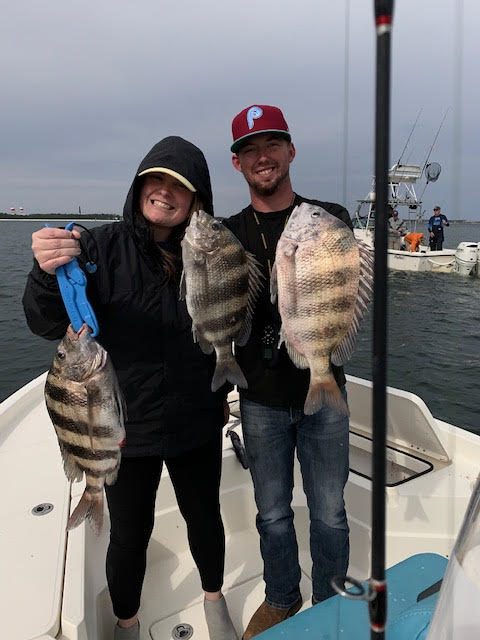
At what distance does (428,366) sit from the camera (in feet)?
39.9

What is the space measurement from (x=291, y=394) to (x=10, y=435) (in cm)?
268

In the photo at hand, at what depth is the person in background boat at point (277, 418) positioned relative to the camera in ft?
7.66

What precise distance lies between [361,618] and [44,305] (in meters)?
1.64

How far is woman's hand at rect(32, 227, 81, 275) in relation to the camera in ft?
5.74

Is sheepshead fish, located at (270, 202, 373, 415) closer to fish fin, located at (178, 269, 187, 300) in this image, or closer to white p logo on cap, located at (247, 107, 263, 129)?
fish fin, located at (178, 269, 187, 300)

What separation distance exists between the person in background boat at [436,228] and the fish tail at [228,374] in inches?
1054

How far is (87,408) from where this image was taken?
1.86m

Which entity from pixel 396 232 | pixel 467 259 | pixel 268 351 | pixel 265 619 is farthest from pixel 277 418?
pixel 396 232

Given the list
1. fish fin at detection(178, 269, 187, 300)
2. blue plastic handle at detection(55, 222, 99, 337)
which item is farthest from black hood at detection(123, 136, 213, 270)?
blue plastic handle at detection(55, 222, 99, 337)

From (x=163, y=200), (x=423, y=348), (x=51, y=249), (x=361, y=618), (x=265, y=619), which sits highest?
(x=163, y=200)

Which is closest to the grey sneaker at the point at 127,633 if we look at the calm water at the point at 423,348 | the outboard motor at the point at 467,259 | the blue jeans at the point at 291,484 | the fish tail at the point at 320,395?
the blue jeans at the point at 291,484

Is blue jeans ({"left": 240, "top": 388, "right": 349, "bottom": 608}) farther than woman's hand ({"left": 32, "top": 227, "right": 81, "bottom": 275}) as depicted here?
Yes

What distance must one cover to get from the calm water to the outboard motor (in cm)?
218

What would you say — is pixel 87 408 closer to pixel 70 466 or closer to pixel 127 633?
pixel 70 466
